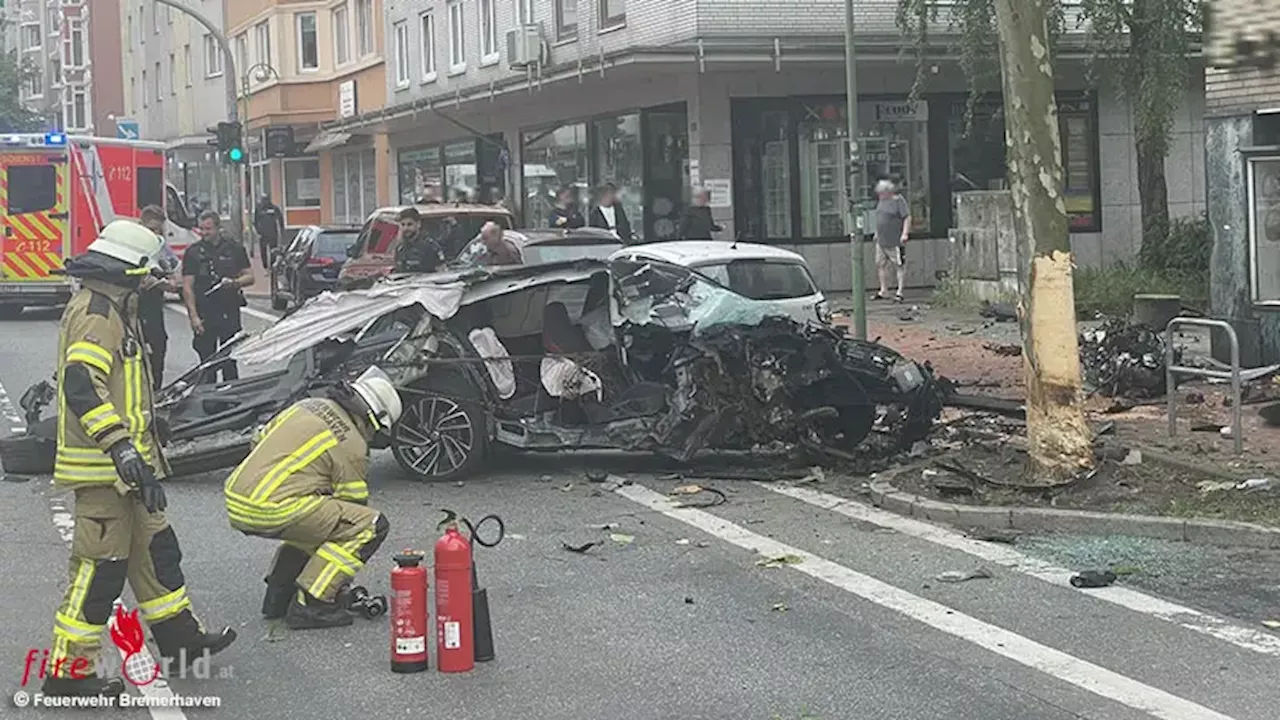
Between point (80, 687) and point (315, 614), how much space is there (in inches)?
54.4

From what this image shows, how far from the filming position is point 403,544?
978cm

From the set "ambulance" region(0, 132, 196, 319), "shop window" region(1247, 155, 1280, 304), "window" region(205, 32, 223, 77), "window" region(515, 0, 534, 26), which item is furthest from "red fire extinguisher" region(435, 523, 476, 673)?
"window" region(205, 32, 223, 77)

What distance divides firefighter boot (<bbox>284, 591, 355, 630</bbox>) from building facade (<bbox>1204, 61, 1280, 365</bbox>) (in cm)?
998

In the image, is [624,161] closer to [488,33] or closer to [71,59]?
[488,33]

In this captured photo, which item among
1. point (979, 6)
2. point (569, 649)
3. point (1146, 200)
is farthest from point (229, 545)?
point (1146, 200)

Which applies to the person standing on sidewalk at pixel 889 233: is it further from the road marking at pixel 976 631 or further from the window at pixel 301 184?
the window at pixel 301 184

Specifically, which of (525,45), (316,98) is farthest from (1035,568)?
(316,98)

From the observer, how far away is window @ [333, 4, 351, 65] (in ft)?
149

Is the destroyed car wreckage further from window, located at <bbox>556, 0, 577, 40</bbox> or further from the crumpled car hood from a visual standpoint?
window, located at <bbox>556, 0, 577, 40</bbox>

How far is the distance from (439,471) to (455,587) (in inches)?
200

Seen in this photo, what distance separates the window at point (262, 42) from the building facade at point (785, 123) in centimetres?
1908

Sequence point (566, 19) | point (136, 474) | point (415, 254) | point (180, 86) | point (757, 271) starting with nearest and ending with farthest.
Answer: point (136, 474) < point (757, 271) < point (415, 254) < point (566, 19) < point (180, 86)

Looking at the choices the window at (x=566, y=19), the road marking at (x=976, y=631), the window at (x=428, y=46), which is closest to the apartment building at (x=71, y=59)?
the window at (x=428, y=46)

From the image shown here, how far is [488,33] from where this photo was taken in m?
34.9
